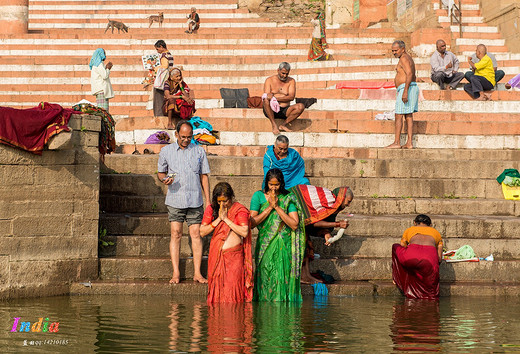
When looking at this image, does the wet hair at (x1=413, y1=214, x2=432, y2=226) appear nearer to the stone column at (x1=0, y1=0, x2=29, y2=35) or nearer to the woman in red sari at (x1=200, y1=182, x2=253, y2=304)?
the woman in red sari at (x1=200, y1=182, x2=253, y2=304)

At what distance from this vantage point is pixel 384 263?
8.72 m

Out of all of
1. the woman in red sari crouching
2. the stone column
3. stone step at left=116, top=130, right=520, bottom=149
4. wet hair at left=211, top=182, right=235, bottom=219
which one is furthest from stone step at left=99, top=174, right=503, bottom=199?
the stone column

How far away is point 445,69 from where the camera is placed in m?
15.1

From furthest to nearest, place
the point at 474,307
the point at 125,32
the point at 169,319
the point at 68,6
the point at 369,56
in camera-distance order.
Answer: the point at 68,6, the point at 125,32, the point at 369,56, the point at 474,307, the point at 169,319

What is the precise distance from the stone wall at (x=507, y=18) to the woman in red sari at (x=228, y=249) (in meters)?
13.1

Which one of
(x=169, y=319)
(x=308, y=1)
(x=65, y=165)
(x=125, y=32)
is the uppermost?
(x=308, y=1)

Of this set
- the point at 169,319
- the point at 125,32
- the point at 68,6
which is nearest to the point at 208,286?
the point at 169,319

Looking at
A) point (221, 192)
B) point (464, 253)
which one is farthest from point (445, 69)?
point (221, 192)

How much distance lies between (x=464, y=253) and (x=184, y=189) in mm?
3086

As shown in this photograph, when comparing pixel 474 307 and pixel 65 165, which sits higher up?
pixel 65 165

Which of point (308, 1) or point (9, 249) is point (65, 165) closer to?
point (9, 249)

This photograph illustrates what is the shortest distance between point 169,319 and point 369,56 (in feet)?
47.1

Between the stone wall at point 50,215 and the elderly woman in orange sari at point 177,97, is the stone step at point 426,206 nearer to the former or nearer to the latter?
the stone wall at point 50,215

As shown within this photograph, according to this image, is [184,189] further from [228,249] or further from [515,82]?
[515,82]
